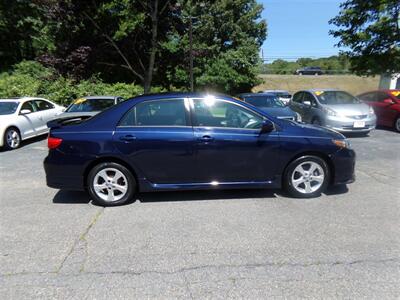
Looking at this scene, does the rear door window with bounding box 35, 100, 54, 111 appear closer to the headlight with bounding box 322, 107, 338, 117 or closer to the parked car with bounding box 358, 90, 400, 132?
the headlight with bounding box 322, 107, 338, 117

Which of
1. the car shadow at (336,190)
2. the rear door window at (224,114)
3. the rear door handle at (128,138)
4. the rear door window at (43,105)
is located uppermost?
the rear door window at (224,114)

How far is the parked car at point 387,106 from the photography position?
421 inches

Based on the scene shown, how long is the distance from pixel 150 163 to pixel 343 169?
274cm

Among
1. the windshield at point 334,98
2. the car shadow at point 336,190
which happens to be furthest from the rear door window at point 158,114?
the windshield at point 334,98

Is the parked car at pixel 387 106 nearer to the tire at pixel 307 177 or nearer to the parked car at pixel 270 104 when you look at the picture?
the parked car at pixel 270 104

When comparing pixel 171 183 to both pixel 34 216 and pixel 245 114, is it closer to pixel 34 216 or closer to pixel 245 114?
pixel 245 114

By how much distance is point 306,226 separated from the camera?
3.83m

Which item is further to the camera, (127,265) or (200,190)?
(200,190)

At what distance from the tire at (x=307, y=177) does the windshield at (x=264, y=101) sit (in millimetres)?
6003

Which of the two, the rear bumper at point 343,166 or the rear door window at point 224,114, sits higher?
the rear door window at point 224,114

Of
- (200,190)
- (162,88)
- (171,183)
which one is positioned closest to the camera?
(171,183)

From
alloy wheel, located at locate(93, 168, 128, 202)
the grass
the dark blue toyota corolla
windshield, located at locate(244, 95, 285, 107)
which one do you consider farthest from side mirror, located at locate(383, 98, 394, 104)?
the grass

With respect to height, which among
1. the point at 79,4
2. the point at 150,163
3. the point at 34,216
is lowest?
the point at 34,216

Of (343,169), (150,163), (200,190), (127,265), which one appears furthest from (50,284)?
(343,169)
